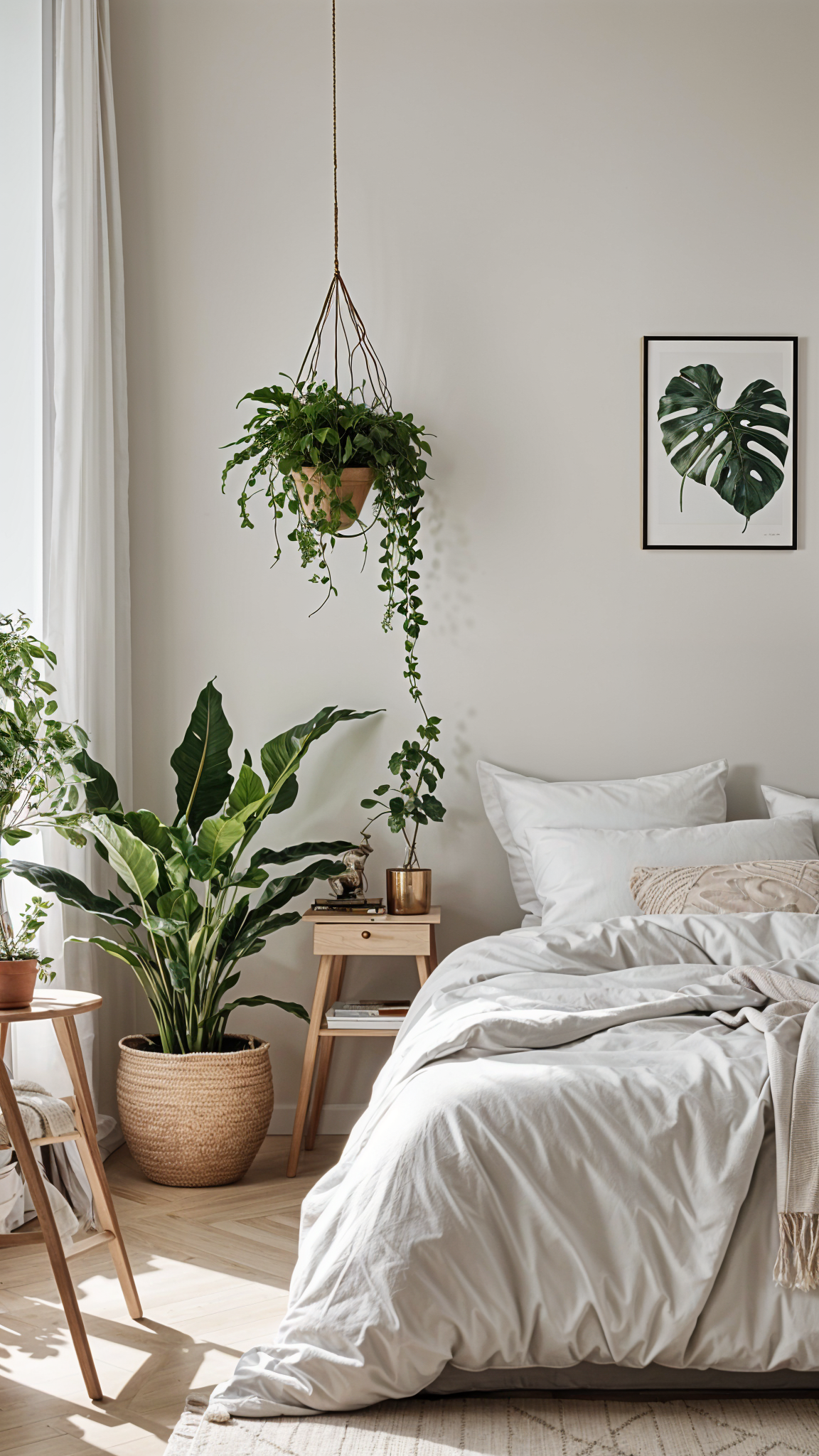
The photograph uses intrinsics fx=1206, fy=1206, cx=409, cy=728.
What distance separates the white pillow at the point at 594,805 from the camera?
11.4 feet

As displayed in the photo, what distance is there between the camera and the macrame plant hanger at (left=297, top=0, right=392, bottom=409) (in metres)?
3.70

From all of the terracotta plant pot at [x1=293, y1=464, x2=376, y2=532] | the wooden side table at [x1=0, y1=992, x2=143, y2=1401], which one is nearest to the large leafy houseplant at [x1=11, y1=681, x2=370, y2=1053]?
the terracotta plant pot at [x1=293, y1=464, x2=376, y2=532]

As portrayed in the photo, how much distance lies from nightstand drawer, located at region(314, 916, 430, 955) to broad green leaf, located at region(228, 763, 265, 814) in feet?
1.28

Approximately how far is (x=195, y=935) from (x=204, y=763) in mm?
509

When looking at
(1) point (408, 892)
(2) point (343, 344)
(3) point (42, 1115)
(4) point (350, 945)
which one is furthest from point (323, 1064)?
(2) point (343, 344)

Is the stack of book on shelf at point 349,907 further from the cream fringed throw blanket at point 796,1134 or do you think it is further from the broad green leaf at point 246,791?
the cream fringed throw blanket at point 796,1134

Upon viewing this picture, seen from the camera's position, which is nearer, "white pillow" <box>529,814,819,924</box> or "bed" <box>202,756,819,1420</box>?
"bed" <box>202,756,819,1420</box>

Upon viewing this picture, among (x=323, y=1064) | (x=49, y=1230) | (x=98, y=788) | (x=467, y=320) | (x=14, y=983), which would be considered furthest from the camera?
(x=467, y=320)

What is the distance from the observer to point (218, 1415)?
1.81m

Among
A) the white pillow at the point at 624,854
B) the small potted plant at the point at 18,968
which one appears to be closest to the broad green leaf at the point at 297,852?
the white pillow at the point at 624,854

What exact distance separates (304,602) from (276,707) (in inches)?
13.2

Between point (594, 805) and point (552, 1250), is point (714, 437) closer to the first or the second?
point (594, 805)

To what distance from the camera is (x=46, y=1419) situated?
6.45 feet

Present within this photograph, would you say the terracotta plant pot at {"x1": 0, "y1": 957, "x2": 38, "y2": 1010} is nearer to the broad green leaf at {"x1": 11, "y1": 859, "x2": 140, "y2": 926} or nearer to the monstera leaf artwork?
the broad green leaf at {"x1": 11, "y1": 859, "x2": 140, "y2": 926}
